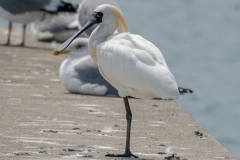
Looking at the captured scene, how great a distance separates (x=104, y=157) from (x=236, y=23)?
19.6 meters

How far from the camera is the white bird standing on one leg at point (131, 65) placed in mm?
6586

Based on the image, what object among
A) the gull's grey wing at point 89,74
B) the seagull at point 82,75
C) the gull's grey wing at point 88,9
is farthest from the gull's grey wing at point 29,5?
the gull's grey wing at point 89,74

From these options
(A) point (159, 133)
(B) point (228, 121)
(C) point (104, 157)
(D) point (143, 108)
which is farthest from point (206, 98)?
(C) point (104, 157)

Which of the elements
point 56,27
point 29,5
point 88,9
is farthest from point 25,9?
point 88,9

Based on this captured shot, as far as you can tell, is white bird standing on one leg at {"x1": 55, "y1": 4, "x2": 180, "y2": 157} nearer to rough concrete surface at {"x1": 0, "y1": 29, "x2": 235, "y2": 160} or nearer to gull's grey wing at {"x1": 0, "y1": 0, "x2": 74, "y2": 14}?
rough concrete surface at {"x1": 0, "y1": 29, "x2": 235, "y2": 160}

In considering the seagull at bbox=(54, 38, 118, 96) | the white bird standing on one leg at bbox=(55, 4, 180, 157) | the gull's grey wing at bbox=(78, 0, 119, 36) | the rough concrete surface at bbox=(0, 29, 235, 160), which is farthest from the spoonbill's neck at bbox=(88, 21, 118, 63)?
the gull's grey wing at bbox=(78, 0, 119, 36)

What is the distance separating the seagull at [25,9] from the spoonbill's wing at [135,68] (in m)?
6.52

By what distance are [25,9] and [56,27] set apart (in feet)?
Answer: 3.21

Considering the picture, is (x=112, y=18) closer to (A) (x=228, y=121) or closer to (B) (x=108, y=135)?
(B) (x=108, y=135)

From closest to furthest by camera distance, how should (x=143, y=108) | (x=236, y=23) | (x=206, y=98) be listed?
(x=143, y=108), (x=206, y=98), (x=236, y=23)

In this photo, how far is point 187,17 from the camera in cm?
2709

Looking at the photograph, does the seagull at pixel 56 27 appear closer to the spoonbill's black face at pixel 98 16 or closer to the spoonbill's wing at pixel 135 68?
the spoonbill's black face at pixel 98 16

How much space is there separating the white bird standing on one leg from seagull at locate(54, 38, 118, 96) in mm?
2816

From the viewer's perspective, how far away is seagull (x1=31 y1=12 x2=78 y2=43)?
558 inches
